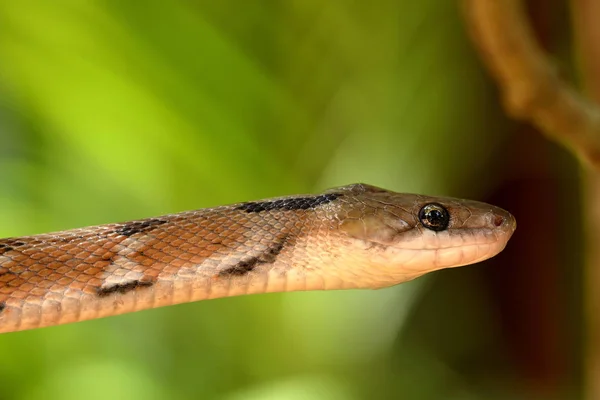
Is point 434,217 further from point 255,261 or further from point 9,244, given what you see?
point 9,244

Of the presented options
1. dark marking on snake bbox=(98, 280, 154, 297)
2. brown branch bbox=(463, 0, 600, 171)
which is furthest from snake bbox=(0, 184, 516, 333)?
brown branch bbox=(463, 0, 600, 171)

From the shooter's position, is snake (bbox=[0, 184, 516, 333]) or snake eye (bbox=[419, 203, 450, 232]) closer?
snake (bbox=[0, 184, 516, 333])

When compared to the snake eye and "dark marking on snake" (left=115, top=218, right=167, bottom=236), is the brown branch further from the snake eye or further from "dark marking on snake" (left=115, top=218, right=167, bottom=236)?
"dark marking on snake" (left=115, top=218, right=167, bottom=236)

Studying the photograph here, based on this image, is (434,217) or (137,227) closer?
(137,227)

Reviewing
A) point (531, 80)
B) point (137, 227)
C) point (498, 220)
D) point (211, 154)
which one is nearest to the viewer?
point (137, 227)

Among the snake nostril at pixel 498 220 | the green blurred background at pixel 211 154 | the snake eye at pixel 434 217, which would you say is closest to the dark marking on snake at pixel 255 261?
the snake eye at pixel 434 217

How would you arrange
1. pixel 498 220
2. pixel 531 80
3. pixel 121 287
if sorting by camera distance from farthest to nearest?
pixel 531 80 < pixel 498 220 < pixel 121 287

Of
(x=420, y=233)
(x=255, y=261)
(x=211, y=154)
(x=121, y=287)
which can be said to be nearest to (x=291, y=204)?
(x=255, y=261)
